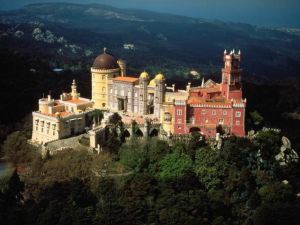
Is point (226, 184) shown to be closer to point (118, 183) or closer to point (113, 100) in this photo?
point (118, 183)

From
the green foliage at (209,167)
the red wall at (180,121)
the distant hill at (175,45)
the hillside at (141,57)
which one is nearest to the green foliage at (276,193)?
the green foliage at (209,167)

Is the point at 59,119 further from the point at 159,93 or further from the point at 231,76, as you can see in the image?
the point at 231,76

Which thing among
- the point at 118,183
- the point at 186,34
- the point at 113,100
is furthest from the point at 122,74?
the point at 186,34

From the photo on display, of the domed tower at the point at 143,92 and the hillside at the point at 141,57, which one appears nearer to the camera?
the domed tower at the point at 143,92

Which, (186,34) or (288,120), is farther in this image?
(186,34)

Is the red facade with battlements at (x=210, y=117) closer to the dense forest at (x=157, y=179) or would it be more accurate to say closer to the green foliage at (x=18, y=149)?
the dense forest at (x=157, y=179)

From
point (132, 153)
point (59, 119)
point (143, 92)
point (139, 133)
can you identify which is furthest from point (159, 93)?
point (59, 119)

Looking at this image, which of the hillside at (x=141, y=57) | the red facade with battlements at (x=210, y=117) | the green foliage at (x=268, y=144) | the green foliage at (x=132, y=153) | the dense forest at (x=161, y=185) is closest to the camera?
the dense forest at (x=161, y=185)
